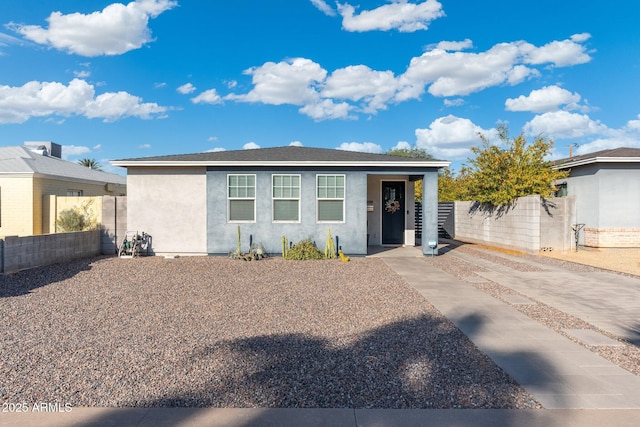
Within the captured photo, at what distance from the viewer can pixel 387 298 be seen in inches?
280

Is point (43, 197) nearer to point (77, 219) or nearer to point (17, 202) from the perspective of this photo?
point (17, 202)

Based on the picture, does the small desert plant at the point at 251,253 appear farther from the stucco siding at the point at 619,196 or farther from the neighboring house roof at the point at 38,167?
the stucco siding at the point at 619,196

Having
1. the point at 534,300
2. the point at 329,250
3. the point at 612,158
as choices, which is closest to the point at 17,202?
the point at 329,250

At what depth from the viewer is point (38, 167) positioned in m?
16.2

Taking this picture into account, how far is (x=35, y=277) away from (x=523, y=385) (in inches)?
372

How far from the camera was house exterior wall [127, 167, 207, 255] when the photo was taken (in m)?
12.5

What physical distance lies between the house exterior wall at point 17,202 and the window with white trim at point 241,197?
842 cm

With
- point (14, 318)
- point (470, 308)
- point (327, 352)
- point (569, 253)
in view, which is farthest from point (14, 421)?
point (569, 253)

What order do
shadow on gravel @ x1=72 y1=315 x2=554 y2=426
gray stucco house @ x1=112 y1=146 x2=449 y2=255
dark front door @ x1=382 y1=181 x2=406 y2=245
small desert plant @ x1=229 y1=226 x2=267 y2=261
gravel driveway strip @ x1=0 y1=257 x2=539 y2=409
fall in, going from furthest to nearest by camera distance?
dark front door @ x1=382 y1=181 x2=406 y2=245 → gray stucco house @ x1=112 y1=146 x2=449 y2=255 → small desert plant @ x1=229 y1=226 x2=267 y2=261 → gravel driveway strip @ x1=0 y1=257 x2=539 y2=409 → shadow on gravel @ x1=72 y1=315 x2=554 y2=426

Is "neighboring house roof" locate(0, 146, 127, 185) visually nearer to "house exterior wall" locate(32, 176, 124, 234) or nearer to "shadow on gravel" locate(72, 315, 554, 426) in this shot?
"house exterior wall" locate(32, 176, 124, 234)

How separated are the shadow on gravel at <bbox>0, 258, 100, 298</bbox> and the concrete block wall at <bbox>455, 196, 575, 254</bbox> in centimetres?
1332

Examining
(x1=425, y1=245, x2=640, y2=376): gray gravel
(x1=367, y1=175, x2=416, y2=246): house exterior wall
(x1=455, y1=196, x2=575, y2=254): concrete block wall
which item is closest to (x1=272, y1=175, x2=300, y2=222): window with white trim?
(x1=367, y1=175, x2=416, y2=246): house exterior wall

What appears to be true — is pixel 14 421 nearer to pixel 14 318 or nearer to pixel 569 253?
pixel 14 318

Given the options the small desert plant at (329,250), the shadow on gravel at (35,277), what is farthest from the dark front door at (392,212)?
the shadow on gravel at (35,277)
